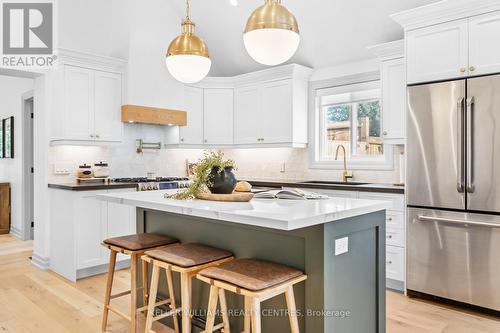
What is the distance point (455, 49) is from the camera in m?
3.23

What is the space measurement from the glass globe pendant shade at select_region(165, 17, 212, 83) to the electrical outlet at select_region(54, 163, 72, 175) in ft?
8.50

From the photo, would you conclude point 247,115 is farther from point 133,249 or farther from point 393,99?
point 133,249

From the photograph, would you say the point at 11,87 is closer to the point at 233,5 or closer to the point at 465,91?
the point at 233,5

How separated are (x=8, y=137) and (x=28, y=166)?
1044 mm

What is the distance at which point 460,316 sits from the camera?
312 cm

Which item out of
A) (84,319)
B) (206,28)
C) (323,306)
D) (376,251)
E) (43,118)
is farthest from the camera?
(206,28)

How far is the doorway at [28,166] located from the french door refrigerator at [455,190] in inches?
202

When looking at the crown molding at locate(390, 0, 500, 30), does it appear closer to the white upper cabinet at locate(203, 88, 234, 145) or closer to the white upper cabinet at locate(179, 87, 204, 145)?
the white upper cabinet at locate(203, 88, 234, 145)

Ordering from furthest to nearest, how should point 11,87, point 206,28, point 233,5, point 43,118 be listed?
point 11,87
point 206,28
point 233,5
point 43,118

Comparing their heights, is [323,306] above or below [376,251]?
below

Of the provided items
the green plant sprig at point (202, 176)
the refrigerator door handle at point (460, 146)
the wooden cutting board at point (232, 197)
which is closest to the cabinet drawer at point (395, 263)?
the refrigerator door handle at point (460, 146)

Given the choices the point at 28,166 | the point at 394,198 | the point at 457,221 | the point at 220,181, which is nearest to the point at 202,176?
the point at 220,181

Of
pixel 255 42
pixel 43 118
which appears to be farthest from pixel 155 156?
pixel 255 42

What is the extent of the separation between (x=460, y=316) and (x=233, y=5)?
4179 mm
